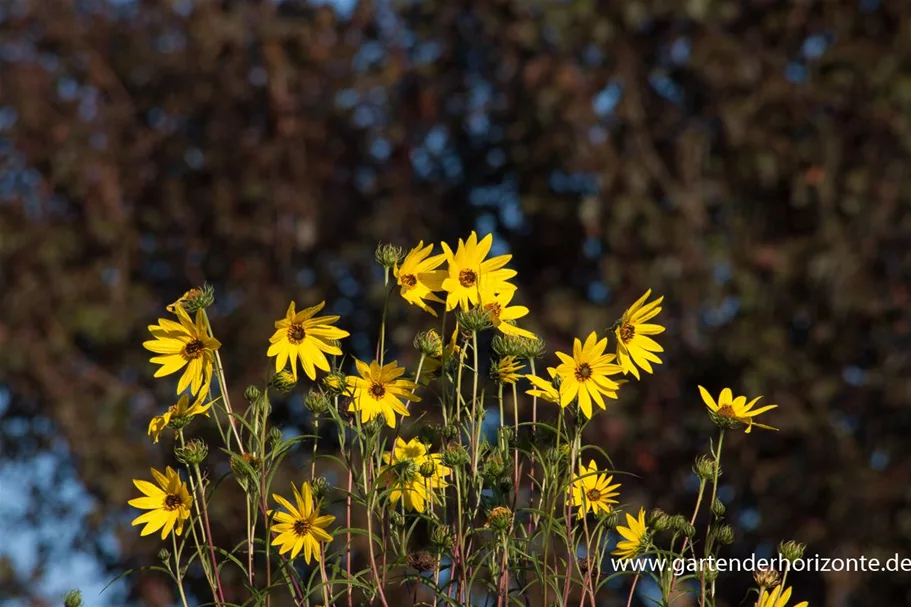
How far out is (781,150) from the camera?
367 centimetres

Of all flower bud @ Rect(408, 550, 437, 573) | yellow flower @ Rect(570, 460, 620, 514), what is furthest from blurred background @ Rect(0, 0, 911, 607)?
flower bud @ Rect(408, 550, 437, 573)

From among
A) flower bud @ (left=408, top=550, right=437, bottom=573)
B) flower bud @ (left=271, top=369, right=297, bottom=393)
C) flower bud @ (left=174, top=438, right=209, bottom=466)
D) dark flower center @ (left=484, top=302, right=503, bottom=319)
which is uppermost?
dark flower center @ (left=484, top=302, right=503, bottom=319)

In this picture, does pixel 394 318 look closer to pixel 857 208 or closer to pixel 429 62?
pixel 429 62

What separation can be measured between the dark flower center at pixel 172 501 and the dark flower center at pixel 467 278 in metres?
0.39

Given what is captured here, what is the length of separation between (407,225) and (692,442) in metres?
1.06

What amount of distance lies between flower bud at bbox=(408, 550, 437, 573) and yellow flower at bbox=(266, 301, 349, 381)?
0.72 ft

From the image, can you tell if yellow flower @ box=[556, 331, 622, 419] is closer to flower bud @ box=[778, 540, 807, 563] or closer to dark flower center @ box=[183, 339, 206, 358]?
flower bud @ box=[778, 540, 807, 563]

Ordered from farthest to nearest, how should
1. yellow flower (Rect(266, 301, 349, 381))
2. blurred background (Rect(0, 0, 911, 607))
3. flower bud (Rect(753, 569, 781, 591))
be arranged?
blurred background (Rect(0, 0, 911, 607)) → yellow flower (Rect(266, 301, 349, 381)) → flower bud (Rect(753, 569, 781, 591))

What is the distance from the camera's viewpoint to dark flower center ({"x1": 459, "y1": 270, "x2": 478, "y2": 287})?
1.41m

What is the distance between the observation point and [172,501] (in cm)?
140

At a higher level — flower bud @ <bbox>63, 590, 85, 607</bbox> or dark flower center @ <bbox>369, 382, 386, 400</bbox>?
dark flower center @ <bbox>369, 382, 386, 400</bbox>

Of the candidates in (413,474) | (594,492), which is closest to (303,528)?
(413,474)

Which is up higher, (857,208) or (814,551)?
(857,208)

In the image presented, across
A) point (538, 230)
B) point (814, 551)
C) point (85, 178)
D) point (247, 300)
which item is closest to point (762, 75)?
point (538, 230)
